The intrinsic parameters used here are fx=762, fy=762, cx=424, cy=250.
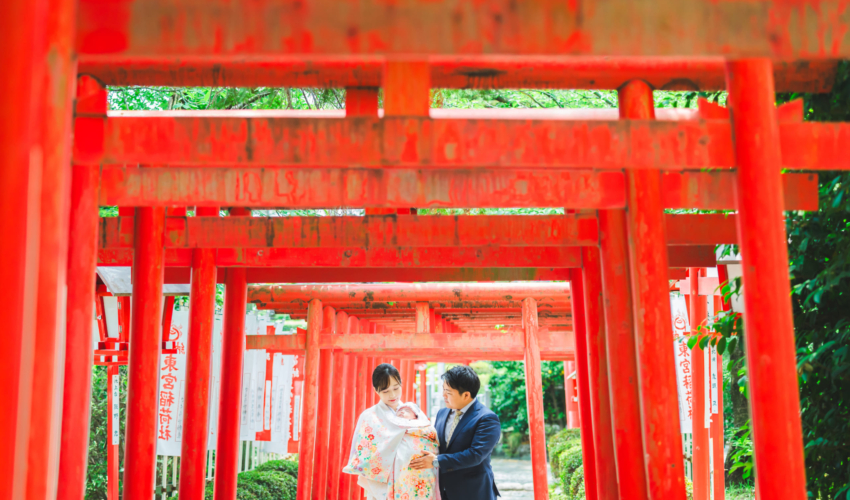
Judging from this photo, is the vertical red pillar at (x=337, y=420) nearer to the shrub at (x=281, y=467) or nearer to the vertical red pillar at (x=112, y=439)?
the shrub at (x=281, y=467)

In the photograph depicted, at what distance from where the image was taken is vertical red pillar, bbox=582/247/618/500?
5480 mm

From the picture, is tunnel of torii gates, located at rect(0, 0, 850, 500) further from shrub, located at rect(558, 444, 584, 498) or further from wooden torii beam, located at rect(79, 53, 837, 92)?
shrub, located at rect(558, 444, 584, 498)

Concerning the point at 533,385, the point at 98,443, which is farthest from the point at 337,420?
the point at 98,443

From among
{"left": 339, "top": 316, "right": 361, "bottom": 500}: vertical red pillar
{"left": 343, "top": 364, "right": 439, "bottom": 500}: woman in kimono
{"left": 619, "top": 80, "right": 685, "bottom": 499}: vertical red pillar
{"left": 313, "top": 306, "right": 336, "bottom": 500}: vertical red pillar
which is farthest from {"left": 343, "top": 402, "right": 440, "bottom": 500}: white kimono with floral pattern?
{"left": 339, "top": 316, "right": 361, "bottom": 500}: vertical red pillar

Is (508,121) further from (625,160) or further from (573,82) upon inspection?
(573,82)

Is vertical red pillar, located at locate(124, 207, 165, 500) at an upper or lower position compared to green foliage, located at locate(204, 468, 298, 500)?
upper

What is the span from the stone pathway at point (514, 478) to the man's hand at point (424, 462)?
1031 centimetres

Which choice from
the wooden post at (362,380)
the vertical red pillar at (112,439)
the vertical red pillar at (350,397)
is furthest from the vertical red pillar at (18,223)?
the wooden post at (362,380)

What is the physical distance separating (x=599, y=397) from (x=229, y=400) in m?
3.22

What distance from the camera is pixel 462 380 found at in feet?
17.1

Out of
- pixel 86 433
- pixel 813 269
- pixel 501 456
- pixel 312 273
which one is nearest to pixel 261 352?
pixel 312 273

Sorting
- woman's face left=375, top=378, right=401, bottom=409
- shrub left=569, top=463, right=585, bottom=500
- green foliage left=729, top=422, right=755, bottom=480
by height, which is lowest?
shrub left=569, top=463, right=585, bottom=500

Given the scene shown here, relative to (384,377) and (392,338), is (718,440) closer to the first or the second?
(384,377)

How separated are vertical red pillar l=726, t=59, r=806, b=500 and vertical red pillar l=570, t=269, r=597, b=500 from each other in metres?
3.32
